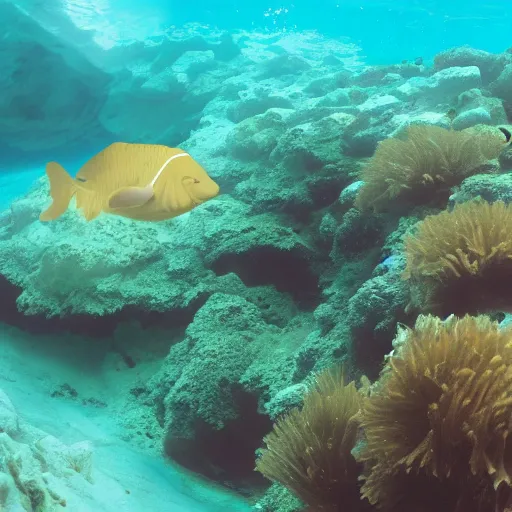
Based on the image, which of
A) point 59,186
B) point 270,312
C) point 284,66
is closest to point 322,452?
point 59,186

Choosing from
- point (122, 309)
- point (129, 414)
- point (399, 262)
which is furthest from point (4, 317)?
point (399, 262)

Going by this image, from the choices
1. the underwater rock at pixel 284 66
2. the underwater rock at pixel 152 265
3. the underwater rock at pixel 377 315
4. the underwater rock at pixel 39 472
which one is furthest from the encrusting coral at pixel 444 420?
the underwater rock at pixel 284 66

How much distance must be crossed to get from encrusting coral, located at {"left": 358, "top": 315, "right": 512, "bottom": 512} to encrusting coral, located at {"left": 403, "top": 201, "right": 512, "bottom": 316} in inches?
23.1

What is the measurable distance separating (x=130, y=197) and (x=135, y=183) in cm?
6

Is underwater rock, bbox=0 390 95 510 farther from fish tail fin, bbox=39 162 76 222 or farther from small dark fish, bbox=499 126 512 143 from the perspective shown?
small dark fish, bbox=499 126 512 143

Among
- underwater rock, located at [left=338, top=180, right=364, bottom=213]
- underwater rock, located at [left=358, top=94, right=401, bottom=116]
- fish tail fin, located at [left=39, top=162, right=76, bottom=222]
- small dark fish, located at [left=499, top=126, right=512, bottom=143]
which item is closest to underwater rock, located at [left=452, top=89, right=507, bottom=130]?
underwater rock, located at [left=358, top=94, right=401, bottom=116]

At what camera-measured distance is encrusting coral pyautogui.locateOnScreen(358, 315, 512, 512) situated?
123 cm

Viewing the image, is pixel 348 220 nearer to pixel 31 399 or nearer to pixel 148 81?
pixel 31 399

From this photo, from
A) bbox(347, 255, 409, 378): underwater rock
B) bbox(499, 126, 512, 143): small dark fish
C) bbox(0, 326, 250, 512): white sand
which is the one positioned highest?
bbox(499, 126, 512, 143): small dark fish

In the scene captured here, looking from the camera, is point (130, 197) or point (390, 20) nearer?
point (130, 197)

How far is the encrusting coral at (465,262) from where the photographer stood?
1.90 m

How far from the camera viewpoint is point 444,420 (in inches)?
49.9

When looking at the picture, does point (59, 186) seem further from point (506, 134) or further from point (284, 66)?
point (284, 66)

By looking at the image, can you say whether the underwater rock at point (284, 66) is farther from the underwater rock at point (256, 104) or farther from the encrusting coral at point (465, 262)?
the encrusting coral at point (465, 262)
